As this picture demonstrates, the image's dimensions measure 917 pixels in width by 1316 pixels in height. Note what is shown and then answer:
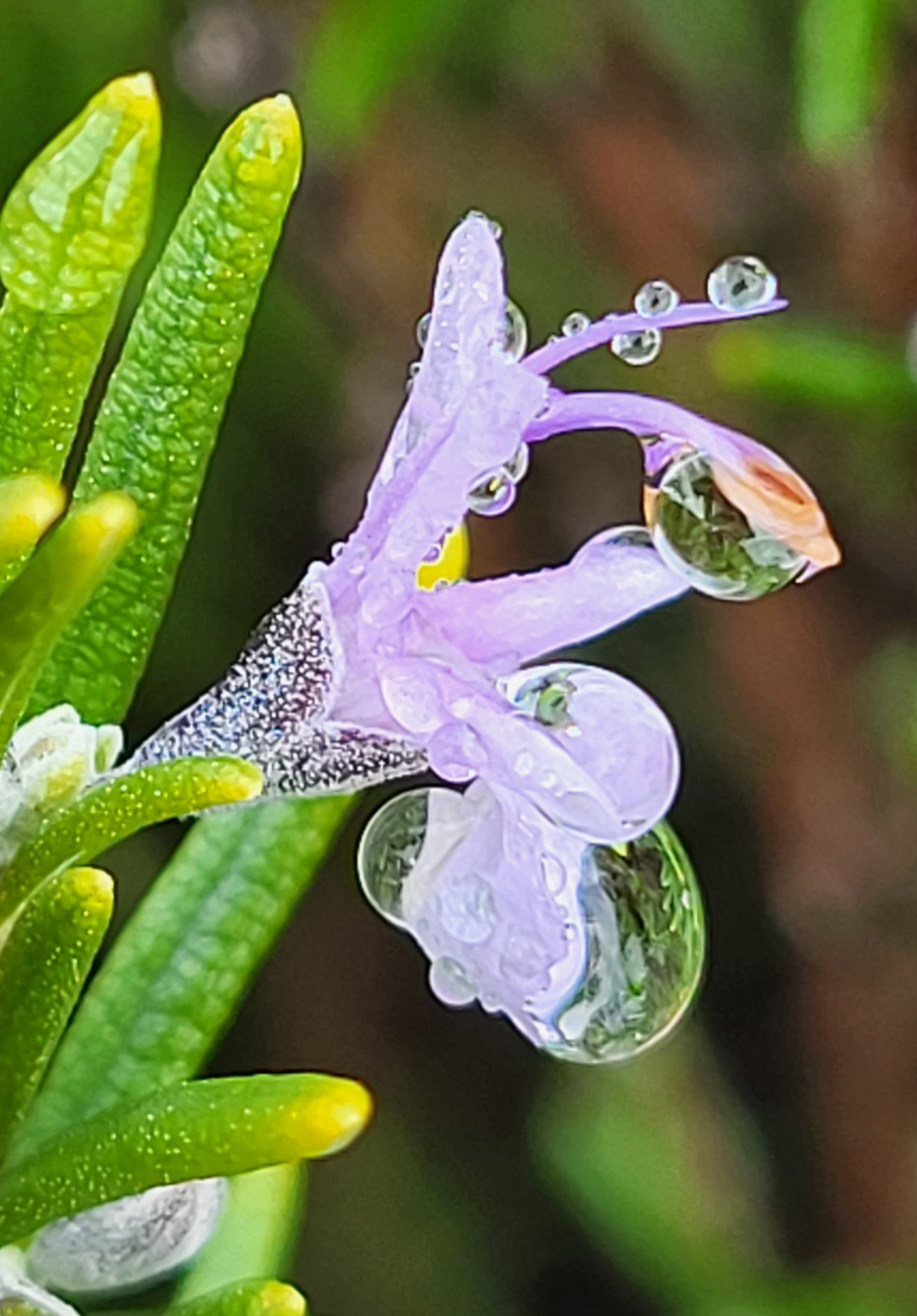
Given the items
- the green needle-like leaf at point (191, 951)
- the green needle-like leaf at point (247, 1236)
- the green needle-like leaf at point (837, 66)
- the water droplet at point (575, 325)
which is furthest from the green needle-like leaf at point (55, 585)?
the green needle-like leaf at point (837, 66)

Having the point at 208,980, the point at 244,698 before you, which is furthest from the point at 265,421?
the point at 244,698

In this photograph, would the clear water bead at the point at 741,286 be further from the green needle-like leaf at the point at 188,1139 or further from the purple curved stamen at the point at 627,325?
the green needle-like leaf at the point at 188,1139

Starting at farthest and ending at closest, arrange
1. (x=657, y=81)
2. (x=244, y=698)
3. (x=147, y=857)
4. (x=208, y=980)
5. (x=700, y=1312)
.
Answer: (x=147, y=857) → (x=657, y=81) → (x=700, y=1312) → (x=208, y=980) → (x=244, y=698)

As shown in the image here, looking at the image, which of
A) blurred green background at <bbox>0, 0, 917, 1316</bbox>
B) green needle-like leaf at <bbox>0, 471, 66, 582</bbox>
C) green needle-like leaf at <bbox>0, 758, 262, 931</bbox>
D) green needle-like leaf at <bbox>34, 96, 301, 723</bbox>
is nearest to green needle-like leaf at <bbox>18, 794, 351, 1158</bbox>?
green needle-like leaf at <bbox>34, 96, 301, 723</bbox>

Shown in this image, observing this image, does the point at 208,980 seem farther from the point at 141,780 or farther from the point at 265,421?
the point at 265,421

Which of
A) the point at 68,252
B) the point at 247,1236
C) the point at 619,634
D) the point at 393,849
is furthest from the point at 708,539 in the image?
the point at 619,634
